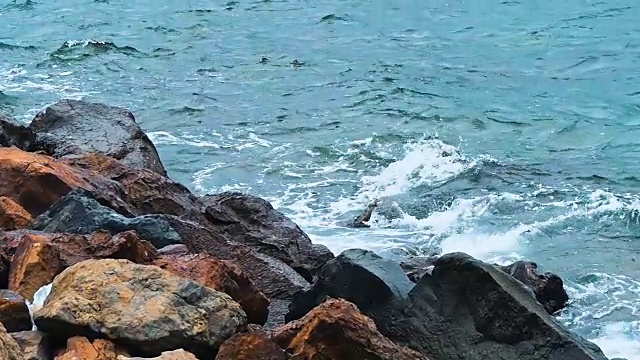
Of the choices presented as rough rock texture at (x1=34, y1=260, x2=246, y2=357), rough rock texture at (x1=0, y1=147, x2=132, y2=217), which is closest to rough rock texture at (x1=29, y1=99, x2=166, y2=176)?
rough rock texture at (x1=0, y1=147, x2=132, y2=217)

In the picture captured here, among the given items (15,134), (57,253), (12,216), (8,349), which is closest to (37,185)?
(12,216)

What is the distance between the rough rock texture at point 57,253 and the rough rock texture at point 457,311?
1.30 m

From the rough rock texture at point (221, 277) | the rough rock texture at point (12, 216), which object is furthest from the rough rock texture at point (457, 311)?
the rough rock texture at point (12, 216)

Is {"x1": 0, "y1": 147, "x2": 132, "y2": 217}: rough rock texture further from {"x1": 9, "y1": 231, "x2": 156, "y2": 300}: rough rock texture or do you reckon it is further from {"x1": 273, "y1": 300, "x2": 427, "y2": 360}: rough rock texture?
{"x1": 273, "y1": 300, "x2": 427, "y2": 360}: rough rock texture

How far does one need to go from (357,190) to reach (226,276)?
307 inches

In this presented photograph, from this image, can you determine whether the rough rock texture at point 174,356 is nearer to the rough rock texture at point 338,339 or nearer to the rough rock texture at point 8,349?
the rough rock texture at point 8,349

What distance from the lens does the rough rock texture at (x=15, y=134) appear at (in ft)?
38.7

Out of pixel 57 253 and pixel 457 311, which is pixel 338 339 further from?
pixel 57 253

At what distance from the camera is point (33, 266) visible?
6496mm

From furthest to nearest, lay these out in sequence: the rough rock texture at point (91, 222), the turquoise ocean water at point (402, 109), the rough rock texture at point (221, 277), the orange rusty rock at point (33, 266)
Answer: the turquoise ocean water at point (402, 109) → the rough rock texture at point (91, 222) → the rough rock texture at point (221, 277) → the orange rusty rock at point (33, 266)

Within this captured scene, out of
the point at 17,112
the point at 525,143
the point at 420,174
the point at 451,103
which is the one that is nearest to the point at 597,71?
the point at 451,103

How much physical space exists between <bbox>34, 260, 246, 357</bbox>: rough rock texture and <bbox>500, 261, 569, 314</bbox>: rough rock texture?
Answer: 4.47m

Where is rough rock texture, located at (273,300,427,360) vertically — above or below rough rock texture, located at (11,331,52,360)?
below

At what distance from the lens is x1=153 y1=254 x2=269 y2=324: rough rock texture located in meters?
6.59
